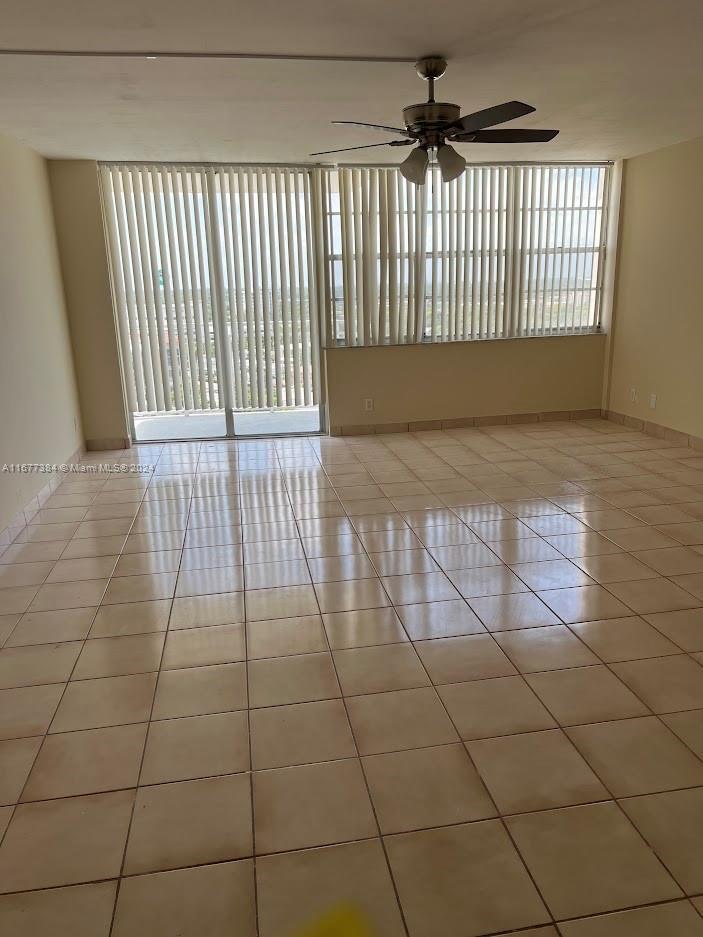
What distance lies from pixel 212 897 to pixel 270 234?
18.4 ft

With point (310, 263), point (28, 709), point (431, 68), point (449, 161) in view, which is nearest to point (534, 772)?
point (28, 709)

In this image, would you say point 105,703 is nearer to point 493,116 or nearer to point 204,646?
point 204,646

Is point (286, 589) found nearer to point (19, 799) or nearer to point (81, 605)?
point (81, 605)

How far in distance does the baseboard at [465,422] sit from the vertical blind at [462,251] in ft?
2.75

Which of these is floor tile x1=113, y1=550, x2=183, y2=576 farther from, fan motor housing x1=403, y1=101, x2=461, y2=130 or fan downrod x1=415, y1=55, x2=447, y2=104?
fan downrod x1=415, y1=55, x2=447, y2=104

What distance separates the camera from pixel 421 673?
256 centimetres

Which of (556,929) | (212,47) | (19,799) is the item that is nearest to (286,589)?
(19,799)

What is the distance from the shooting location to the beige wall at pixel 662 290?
5.60 m

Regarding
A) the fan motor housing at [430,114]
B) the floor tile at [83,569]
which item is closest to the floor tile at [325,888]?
the floor tile at [83,569]

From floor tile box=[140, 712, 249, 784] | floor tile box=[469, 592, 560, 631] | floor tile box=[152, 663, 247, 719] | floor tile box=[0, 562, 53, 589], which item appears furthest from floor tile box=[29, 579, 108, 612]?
floor tile box=[469, 592, 560, 631]

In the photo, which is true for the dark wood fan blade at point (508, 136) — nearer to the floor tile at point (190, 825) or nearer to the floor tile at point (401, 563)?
the floor tile at point (401, 563)

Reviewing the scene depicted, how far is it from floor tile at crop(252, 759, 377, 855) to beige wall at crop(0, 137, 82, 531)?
2796mm

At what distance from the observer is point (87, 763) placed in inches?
83.7

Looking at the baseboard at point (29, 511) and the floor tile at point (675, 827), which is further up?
the baseboard at point (29, 511)
